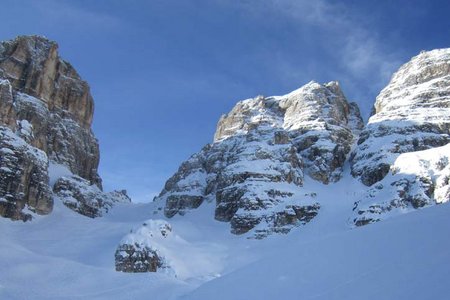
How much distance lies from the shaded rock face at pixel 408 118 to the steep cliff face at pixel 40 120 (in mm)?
43925

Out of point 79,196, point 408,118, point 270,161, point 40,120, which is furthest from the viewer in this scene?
point 408,118

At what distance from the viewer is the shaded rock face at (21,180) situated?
189ft

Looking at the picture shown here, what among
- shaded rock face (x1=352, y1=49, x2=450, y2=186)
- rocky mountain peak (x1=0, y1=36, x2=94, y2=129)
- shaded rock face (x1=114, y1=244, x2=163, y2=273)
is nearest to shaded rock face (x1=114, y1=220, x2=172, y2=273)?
shaded rock face (x1=114, y1=244, x2=163, y2=273)

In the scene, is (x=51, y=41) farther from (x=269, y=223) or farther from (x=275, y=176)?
(x=269, y=223)

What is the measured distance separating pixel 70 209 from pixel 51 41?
121 ft

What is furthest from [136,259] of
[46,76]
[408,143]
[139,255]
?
[46,76]

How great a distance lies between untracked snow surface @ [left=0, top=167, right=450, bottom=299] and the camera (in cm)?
914

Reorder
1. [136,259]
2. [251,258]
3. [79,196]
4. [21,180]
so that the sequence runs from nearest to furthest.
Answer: [136,259], [251,258], [21,180], [79,196]

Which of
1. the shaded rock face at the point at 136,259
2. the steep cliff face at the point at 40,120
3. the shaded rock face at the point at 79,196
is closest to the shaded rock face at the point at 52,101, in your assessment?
the steep cliff face at the point at 40,120

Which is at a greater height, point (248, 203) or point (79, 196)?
point (79, 196)

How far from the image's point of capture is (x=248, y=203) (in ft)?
214

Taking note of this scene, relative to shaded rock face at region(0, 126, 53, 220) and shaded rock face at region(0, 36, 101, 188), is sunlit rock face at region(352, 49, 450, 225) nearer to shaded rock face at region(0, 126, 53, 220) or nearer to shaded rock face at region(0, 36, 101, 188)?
shaded rock face at region(0, 126, 53, 220)

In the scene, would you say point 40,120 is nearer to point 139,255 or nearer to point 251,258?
point 139,255

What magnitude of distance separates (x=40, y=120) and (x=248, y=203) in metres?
37.7
